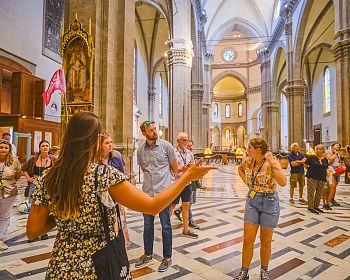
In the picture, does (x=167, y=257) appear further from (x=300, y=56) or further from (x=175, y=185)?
(x=300, y=56)

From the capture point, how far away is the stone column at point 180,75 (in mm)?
15156

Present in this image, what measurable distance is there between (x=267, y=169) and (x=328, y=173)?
5.02 meters

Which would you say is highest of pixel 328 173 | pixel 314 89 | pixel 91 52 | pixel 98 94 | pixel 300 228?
pixel 314 89

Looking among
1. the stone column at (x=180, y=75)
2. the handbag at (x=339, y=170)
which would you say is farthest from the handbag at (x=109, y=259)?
the stone column at (x=180, y=75)

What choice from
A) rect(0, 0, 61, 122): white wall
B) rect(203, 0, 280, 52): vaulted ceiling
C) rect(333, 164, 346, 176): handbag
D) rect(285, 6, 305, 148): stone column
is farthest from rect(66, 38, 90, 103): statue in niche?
rect(203, 0, 280, 52): vaulted ceiling

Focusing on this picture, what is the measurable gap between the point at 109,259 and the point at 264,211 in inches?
83.7

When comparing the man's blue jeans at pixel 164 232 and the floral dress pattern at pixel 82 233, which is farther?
the man's blue jeans at pixel 164 232

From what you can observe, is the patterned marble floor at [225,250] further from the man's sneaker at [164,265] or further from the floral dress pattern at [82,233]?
the floral dress pattern at [82,233]

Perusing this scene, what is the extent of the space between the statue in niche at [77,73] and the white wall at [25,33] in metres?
9.91

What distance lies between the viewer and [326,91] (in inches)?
1090

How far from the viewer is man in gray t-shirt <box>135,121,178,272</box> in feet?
11.7

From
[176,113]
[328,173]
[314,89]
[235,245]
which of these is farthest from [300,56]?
[235,245]

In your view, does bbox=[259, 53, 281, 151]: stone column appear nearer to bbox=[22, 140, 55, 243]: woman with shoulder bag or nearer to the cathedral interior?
the cathedral interior

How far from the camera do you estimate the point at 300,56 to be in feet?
71.8
